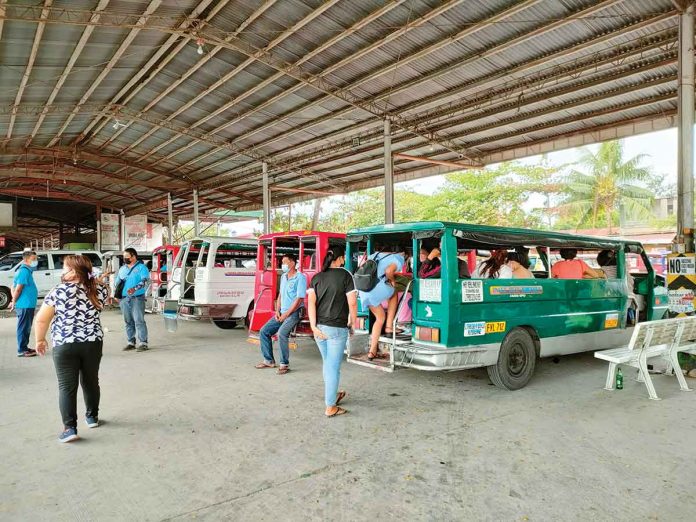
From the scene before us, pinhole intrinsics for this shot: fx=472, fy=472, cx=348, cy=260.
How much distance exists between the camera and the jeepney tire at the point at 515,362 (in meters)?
5.53

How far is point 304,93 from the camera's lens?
1318 centimetres

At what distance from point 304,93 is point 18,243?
43.9 metres

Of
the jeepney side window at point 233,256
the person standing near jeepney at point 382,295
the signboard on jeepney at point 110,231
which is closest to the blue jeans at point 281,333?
the person standing near jeepney at point 382,295

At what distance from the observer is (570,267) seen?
6.61 m

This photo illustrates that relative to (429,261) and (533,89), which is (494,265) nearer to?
(429,261)

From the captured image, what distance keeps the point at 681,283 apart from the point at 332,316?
5692 millimetres

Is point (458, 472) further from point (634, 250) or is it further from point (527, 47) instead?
point (527, 47)

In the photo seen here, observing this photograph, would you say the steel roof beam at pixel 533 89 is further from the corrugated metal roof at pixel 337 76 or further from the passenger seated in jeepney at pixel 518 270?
the passenger seated in jeepney at pixel 518 270

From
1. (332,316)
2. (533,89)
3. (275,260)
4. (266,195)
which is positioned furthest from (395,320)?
(266,195)

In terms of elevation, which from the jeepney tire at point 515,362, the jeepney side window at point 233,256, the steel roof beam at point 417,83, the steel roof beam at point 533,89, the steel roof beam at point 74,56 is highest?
the steel roof beam at point 74,56

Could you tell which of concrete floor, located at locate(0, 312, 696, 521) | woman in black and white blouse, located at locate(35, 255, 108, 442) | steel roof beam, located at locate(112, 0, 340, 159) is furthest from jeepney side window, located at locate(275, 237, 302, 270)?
steel roof beam, located at locate(112, 0, 340, 159)

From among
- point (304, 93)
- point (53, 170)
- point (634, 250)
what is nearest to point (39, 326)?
point (634, 250)

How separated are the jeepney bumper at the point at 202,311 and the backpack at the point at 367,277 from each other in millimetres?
4975

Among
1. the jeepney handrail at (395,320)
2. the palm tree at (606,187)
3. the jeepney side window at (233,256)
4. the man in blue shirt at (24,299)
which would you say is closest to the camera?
the jeepney handrail at (395,320)
